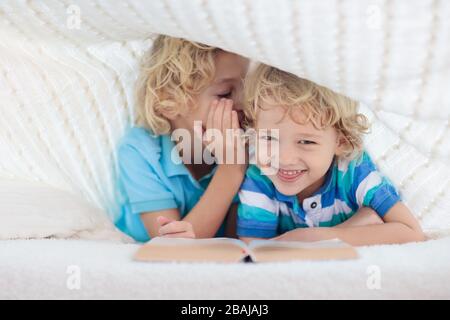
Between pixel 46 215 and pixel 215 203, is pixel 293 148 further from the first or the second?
pixel 46 215

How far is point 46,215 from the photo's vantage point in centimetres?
89

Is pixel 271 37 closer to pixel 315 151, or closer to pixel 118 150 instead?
pixel 315 151

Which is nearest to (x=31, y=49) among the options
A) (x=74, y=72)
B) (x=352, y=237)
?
(x=74, y=72)

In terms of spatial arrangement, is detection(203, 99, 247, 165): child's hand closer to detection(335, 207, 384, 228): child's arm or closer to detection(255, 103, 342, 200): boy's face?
detection(255, 103, 342, 200): boy's face

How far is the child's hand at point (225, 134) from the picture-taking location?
0.98 m

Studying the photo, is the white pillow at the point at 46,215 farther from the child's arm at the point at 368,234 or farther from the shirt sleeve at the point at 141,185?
the child's arm at the point at 368,234

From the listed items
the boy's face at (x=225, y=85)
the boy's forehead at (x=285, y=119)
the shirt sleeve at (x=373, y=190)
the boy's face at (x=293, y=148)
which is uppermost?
the boy's face at (x=225, y=85)

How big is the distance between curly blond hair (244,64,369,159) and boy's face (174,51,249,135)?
3.2 inches

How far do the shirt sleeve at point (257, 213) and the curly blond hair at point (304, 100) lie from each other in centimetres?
12

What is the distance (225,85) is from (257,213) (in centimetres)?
21

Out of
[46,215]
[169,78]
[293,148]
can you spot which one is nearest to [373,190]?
[293,148]

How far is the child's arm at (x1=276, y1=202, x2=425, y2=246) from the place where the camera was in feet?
2.83

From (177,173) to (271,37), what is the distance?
1.37ft

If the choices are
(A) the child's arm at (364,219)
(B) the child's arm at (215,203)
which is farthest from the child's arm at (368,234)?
(B) the child's arm at (215,203)
